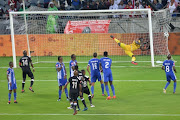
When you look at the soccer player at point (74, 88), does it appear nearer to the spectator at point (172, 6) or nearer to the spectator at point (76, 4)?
the spectator at point (172, 6)

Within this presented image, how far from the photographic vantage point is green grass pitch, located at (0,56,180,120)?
15461mm

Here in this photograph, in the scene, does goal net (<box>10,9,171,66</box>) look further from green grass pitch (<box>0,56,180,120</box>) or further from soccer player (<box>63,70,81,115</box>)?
soccer player (<box>63,70,81,115</box>)

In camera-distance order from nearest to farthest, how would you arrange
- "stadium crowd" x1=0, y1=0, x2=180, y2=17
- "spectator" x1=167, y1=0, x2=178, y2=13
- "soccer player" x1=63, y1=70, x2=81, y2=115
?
"soccer player" x1=63, y1=70, x2=81, y2=115 → "spectator" x1=167, y1=0, x2=178, y2=13 → "stadium crowd" x1=0, y1=0, x2=180, y2=17

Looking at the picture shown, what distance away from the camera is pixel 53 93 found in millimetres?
20562

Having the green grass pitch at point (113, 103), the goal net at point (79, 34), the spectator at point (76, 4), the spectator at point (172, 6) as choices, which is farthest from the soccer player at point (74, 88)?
the spectator at point (76, 4)

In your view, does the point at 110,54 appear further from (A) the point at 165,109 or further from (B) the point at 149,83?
(A) the point at 165,109

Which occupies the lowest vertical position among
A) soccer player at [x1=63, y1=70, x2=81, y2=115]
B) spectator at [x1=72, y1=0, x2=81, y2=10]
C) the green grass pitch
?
the green grass pitch

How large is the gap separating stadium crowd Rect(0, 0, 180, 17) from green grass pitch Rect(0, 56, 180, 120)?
12.0m

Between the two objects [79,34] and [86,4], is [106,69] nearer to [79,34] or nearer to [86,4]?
[79,34]

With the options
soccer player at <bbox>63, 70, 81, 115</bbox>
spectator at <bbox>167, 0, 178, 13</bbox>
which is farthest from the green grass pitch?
spectator at <bbox>167, 0, 178, 13</bbox>

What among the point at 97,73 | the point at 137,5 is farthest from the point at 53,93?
the point at 137,5

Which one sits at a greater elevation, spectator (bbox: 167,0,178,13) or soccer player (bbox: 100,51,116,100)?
spectator (bbox: 167,0,178,13)

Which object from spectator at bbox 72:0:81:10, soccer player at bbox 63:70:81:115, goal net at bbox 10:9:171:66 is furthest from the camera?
spectator at bbox 72:0:81:10

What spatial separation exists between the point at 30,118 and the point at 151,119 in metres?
4.45
